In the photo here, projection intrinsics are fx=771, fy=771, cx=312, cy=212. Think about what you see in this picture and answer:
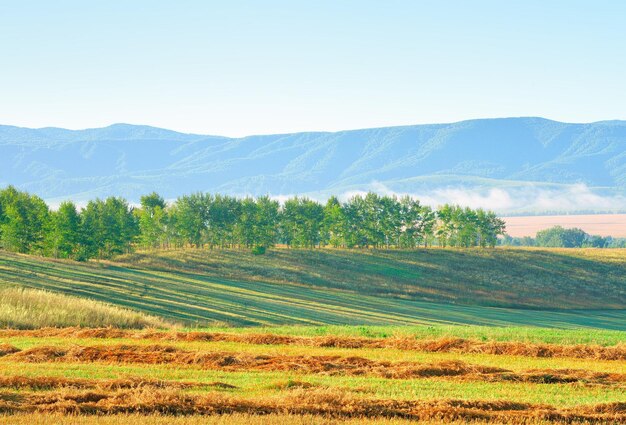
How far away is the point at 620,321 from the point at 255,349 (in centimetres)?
6261

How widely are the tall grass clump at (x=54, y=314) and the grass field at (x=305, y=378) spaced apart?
11.7ft

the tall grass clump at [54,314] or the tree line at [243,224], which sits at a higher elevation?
the tree line at [243,224]

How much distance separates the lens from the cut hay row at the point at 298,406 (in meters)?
18.0

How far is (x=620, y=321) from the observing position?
268ft

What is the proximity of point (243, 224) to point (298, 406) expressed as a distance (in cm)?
11645

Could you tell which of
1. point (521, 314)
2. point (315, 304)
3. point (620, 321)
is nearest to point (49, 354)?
point (315, 304)

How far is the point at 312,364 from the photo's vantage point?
2514 cm

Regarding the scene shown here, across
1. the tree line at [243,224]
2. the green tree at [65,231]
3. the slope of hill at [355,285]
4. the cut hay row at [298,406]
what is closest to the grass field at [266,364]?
the cut hay row at [298,406]

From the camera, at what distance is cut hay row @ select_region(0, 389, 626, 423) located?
1800cm

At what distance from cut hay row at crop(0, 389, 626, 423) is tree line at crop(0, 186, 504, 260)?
91003 mm

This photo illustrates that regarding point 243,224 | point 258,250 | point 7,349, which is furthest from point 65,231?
point 7,349

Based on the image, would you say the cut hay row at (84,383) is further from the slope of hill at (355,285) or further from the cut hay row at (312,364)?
the slope of hill at (355,285)

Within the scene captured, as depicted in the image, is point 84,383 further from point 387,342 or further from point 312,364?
point 387,342

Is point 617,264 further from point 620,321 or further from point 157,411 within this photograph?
point 157,411
